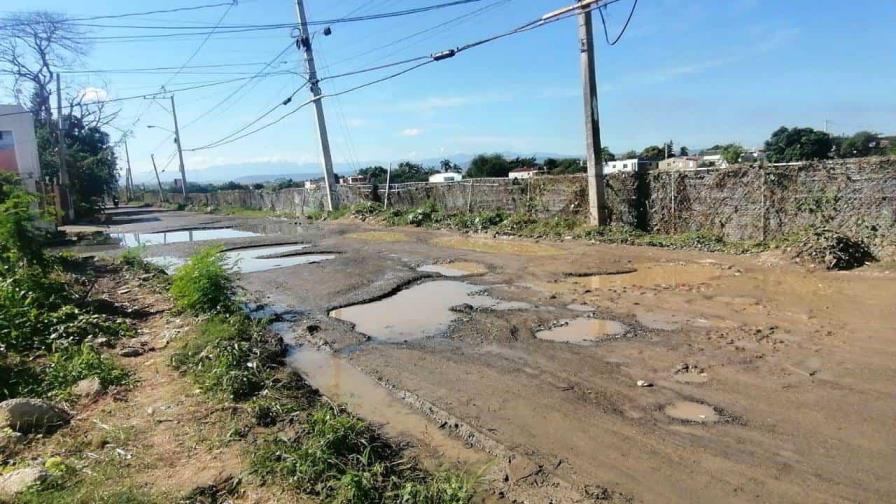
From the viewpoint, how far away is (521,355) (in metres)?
5.98

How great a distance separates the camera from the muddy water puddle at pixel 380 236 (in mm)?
17519

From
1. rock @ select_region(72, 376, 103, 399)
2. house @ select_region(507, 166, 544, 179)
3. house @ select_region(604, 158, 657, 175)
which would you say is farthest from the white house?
rock @ select_region(72, 376, 103, 399)

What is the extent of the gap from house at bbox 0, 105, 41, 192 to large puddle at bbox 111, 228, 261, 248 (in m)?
7.03

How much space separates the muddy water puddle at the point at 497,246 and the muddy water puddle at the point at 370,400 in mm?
7421

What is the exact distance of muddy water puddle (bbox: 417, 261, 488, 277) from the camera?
11.0 meters

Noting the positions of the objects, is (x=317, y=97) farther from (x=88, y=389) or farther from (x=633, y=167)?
(x=88, y=389)

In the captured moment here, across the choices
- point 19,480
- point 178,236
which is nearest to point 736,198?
point 19,480

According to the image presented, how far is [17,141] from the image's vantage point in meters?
28.4

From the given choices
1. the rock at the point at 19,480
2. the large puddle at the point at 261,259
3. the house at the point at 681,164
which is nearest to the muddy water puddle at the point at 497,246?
the large puddle at the point at 261,259

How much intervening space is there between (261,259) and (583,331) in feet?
34.7

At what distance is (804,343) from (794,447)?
248 centimetres

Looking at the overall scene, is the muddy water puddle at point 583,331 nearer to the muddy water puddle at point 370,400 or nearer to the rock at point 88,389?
the muddy water puddle at point 370,400

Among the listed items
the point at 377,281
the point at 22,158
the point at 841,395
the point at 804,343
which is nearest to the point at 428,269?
the point at 377,281

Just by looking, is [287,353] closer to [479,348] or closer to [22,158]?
[479,348]
